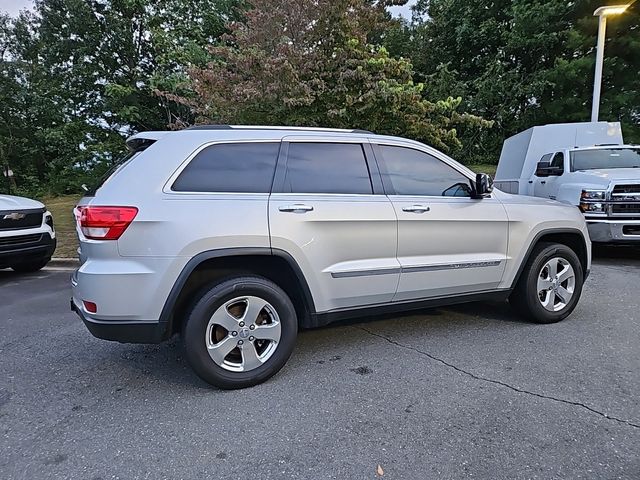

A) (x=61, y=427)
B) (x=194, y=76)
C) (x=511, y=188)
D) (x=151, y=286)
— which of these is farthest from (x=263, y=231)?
(x=511, y=188)

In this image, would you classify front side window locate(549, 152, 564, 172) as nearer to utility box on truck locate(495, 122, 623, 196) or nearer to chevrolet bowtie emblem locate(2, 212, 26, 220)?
utility box on truck locate(495, 122, 623, 196)

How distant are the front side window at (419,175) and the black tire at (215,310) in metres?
1.29

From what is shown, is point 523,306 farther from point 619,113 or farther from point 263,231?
point 619,113

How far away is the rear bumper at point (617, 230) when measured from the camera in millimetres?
6488

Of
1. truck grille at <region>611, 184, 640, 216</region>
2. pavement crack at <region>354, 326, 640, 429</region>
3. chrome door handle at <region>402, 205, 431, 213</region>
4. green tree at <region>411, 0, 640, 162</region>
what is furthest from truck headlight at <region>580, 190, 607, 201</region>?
green tree at <region>411, 0, 640, 162</region>

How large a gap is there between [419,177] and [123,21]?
756 inches

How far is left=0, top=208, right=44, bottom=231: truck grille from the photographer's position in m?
5.82

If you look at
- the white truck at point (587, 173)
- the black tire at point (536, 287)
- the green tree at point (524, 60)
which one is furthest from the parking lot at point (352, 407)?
the green tree at point (524, 60)

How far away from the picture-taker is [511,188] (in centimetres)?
1048

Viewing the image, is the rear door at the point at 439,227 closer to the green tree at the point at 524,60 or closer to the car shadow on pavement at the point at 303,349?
the car shadow on pavement at the point at 303,349

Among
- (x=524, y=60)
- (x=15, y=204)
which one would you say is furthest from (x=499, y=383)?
(x=524, y=60)

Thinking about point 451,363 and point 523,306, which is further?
point 523,306

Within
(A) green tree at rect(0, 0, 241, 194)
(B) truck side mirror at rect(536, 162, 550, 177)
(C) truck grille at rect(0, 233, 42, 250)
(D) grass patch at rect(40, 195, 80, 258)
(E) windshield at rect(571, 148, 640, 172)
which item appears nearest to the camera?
(C) truck grille at rect(0, 233, 42, 250)

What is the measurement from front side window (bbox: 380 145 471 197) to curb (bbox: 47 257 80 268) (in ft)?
20.0
